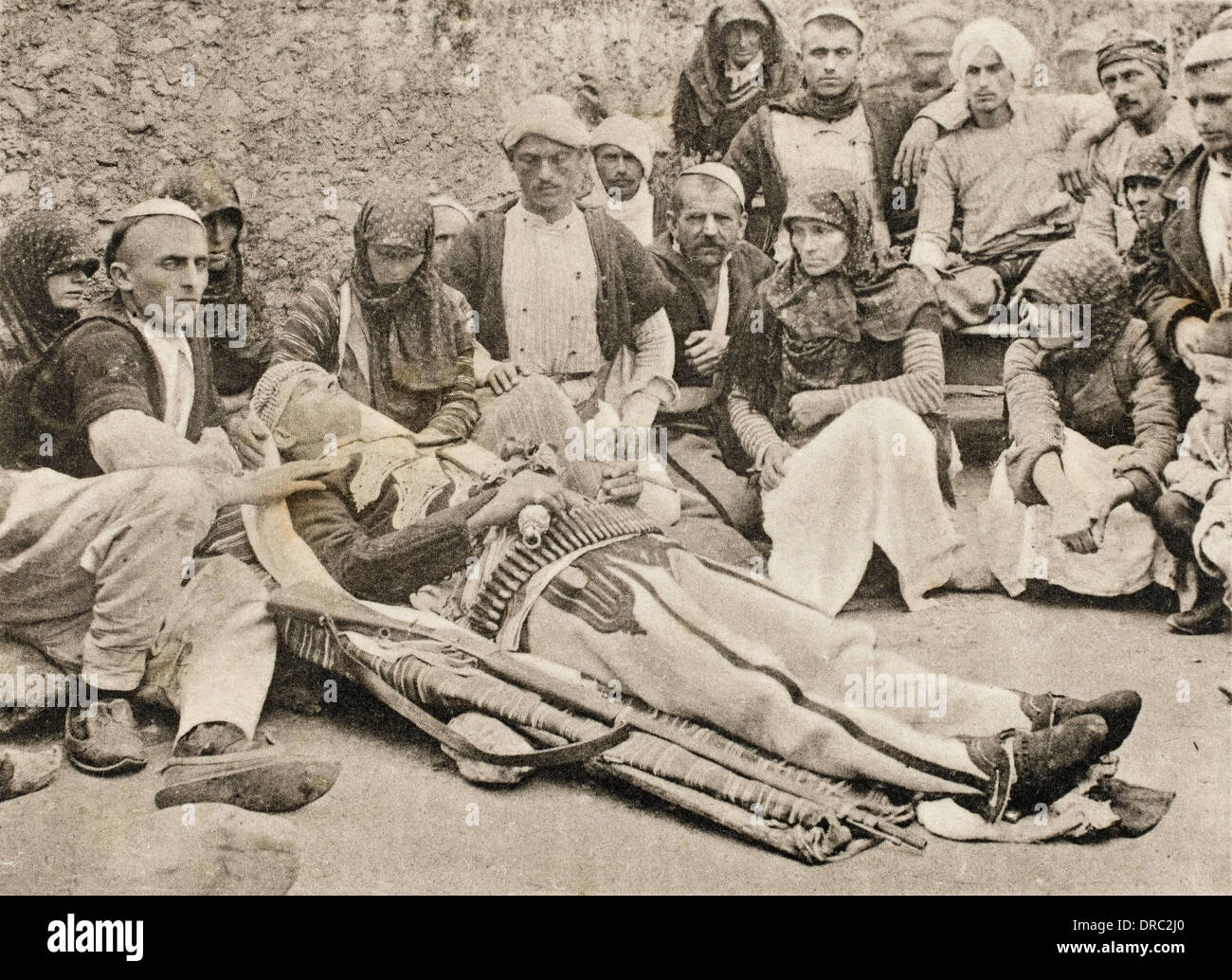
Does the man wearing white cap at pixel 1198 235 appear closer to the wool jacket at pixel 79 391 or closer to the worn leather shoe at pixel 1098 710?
the worn leather shoe at pixel 1098 710

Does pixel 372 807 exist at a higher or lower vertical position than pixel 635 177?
lower

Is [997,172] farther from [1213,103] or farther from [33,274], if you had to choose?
[33,274]

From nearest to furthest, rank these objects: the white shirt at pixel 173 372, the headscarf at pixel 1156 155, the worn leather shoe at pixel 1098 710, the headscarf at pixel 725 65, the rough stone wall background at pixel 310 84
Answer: the worn leather shoe at pixel 1098 710 → the white shirt at pixel 173 372 → the headscarf at pixel 1156 155 → the rough stone wall background at pixel 310 84 → the headscarf at pixel 725 65

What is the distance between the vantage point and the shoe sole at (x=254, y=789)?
5543 millimetres

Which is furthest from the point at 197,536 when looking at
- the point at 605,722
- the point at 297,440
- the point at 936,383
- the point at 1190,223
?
the point at 1190,223

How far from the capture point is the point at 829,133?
20.9ft

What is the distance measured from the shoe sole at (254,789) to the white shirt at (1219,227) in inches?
143

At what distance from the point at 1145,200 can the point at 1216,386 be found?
73 centimetres

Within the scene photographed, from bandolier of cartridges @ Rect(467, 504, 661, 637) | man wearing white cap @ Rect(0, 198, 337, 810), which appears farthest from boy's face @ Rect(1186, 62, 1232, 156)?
man wearing white cap @ Rect(0, 198, 337, 810)

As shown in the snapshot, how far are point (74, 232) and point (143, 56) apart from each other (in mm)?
776

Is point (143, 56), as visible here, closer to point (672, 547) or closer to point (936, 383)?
point (672, 547)

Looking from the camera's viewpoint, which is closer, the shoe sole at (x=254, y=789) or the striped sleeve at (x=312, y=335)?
the shoe sole at (x=254, y=789)

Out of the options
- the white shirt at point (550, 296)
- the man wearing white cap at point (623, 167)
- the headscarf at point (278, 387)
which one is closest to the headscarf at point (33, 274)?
the headscarf at point (278, 387)

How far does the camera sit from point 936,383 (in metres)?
6.00
